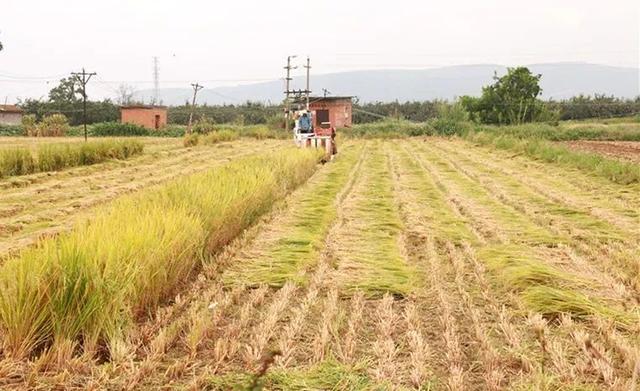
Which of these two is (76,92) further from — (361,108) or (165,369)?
(165,369)

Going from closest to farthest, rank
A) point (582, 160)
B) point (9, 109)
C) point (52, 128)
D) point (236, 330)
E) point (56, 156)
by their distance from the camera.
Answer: point (236, 330)
point (582, 160)
point (56, 156)
point (52, 128)
point (9, 109)

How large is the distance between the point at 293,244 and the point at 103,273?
2.69 metres

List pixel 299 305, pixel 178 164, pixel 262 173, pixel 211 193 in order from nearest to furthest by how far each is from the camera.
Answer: pixel 299 305 → pixel 211 193 → pixel 262 173 → pixel 178 164

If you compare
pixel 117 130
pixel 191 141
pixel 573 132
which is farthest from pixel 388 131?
pixel 117 130

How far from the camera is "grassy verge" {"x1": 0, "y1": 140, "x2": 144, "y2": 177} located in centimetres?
1298

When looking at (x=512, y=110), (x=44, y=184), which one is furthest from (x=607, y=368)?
(x=512, y=110)

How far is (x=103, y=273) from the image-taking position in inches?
134

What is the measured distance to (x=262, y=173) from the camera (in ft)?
27.4

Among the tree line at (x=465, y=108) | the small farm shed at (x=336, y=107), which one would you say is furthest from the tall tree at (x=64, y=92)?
the small farm shed at (x=336, y=107)

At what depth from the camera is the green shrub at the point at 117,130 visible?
38.9 m

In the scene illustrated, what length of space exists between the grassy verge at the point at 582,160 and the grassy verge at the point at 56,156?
1201 cm

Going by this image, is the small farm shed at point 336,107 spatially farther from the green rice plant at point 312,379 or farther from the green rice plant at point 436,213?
the green rice plant at point 312,379

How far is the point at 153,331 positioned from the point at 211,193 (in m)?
2.59

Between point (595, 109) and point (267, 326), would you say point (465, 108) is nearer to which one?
point (595, 109)
